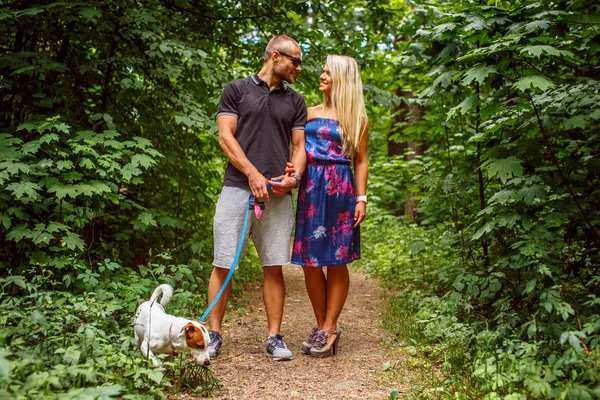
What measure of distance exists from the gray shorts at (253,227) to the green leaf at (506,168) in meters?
1.52

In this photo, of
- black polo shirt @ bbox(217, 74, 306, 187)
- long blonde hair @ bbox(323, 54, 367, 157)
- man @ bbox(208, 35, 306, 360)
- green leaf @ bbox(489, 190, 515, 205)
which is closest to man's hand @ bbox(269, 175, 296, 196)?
man @ bbox(208, 35, 306, 360)

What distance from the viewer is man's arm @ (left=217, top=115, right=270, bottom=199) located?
368 centimetres

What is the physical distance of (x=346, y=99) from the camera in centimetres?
399

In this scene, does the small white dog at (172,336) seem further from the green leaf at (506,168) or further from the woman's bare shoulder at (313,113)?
the green leaf at (506,168)

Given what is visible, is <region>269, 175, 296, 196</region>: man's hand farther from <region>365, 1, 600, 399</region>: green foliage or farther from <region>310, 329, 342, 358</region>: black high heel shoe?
<region>365, 1, 600, 399</region>: green foliage

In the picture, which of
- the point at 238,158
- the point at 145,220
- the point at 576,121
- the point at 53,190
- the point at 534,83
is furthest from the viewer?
the point at 145,220

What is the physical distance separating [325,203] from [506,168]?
134cm

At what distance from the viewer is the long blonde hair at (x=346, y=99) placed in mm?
3984

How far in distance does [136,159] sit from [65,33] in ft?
5.69

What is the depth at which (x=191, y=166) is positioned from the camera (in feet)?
19.5

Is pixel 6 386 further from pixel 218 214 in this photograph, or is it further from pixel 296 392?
pixel 218 214

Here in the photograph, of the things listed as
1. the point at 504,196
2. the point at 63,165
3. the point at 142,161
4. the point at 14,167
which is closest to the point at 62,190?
the point at 63,165

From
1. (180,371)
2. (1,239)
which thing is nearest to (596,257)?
(180,371)

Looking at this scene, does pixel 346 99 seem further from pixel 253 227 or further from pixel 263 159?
pixel 253 227
